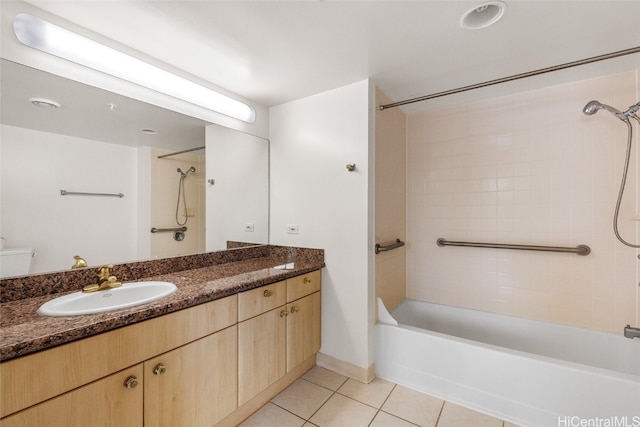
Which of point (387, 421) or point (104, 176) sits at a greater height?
point (104, 176)

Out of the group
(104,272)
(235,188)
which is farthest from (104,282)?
(235,188)

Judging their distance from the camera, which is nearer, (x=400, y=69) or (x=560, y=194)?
(x=400, y=69)

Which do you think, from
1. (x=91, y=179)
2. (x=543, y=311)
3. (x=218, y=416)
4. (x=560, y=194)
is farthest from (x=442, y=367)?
(x=91, y=179)

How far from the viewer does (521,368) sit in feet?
4.84

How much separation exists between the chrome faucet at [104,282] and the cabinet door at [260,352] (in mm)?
661

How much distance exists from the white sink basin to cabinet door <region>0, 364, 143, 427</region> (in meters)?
0.26

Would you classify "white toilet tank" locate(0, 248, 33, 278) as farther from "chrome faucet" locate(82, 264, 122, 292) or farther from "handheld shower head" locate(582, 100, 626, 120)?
"handheld shower head" locate(582, 100, 626, 120)

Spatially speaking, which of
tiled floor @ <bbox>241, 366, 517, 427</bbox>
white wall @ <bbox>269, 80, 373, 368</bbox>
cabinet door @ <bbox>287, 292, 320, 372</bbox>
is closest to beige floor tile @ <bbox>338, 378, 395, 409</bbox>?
tiled floor @ <bbox>241, 366, 517, 427</bbox>

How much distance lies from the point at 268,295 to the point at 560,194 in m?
2.27

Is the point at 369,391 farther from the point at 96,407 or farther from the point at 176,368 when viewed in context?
the point at 96,407

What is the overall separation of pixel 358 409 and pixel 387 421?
18cm

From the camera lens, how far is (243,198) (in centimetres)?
218

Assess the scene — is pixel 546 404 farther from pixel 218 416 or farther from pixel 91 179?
pixel 91 179

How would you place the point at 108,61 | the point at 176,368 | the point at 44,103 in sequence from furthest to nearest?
the point at 108,61
the point at 44,103
the point at 176,368
